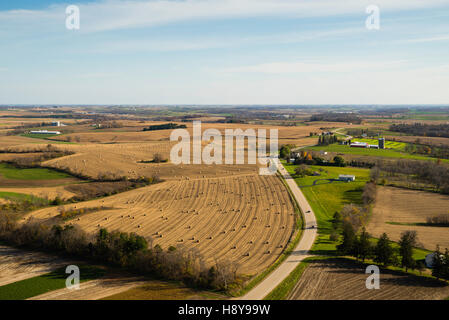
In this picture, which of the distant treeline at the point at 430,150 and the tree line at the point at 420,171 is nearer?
the tree line at the point at 420,171

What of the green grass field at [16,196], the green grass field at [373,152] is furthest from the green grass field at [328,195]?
the green grass field at [16,196]

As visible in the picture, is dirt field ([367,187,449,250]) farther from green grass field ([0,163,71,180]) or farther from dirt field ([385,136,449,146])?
green grass field ([0,163,71,180])

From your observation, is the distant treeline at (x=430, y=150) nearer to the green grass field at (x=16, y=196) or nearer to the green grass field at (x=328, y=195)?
the green grass field at (x=328, y=195)

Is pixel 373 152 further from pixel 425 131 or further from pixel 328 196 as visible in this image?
pixel 425 131

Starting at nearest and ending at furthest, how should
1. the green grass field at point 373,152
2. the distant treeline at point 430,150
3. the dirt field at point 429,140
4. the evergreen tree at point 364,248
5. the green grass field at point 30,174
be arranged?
the evergreen tree at point 364,248, the green grass field at point 30,174, the distant treeline at point 430,150, the green grass field at point 373,152, the dirt field at point 429,140
